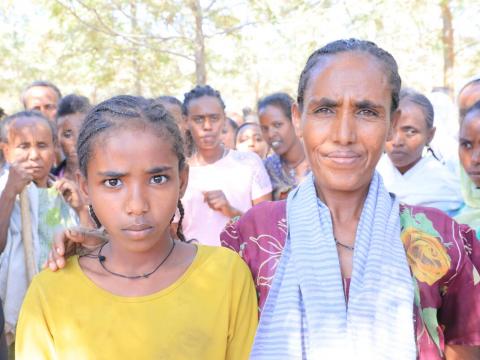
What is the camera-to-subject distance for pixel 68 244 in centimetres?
169

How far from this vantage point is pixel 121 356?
158cm

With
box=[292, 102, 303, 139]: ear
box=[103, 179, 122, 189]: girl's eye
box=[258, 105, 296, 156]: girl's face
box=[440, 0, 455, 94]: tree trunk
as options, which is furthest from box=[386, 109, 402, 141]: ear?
box=[440, 0, 455, 94]: tree trunk

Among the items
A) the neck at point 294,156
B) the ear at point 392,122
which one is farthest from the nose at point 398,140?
the ear at point 392,122

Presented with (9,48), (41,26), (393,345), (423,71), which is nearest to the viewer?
(393,345)

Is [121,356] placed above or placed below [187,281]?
below

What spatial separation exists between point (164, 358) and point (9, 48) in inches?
601

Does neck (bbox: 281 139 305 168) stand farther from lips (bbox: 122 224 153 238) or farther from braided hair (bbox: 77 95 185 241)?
lips (bbox: 122 224 153 238)

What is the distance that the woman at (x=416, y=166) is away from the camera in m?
3.11

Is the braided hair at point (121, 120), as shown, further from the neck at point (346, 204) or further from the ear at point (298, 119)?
the neck at point (346, 204)

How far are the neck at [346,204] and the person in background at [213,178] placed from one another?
62.5 inches

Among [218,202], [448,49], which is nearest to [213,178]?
[218,202]

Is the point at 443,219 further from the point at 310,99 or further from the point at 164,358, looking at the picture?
the point at 164,358

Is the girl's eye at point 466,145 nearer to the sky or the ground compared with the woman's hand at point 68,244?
nearer to the sky

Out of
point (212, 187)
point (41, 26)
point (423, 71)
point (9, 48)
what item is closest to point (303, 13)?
point (212, 187)
